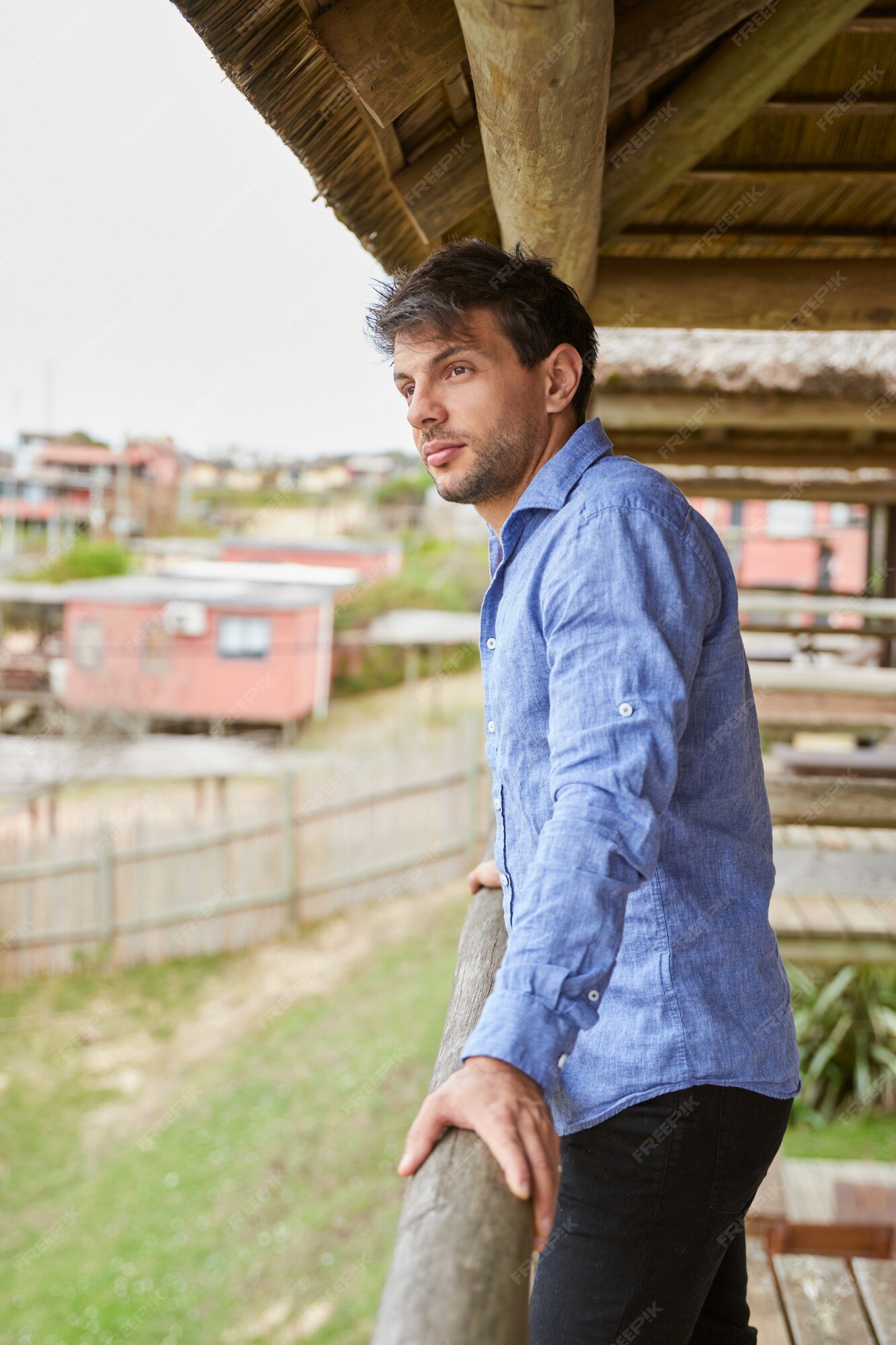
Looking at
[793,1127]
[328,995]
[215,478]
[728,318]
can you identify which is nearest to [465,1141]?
[728,318]

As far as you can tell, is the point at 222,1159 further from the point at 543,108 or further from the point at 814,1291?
the point at 543,108

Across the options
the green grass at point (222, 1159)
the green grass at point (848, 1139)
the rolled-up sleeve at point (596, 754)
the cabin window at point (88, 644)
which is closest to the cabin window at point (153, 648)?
the cabin window at point (88, 644)

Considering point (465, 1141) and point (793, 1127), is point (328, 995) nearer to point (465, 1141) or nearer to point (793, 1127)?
point (793, 1127)

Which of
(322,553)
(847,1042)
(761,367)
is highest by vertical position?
(322,553)

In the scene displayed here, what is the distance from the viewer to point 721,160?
2570mm

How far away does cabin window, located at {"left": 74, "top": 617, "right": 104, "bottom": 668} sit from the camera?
22141mm

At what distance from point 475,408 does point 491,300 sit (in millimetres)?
161

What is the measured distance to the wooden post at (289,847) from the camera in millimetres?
11609

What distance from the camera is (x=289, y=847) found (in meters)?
11.8

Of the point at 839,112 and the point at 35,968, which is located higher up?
the point at 839,112

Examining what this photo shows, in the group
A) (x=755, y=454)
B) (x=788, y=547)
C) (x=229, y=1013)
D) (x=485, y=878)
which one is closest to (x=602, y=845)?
(x=485, y=878)

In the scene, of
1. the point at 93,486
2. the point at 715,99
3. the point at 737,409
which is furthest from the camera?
→ the point at 93,486

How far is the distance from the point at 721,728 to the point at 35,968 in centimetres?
1133

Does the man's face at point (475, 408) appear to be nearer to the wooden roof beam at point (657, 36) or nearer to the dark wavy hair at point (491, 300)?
the dark wavy hair at point (491, 300)
